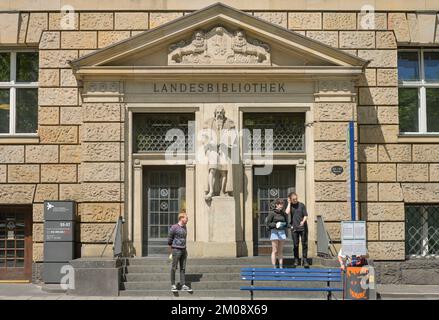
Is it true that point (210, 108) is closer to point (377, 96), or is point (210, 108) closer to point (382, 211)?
point (377, 96)

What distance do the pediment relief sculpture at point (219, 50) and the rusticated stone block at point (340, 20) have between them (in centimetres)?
192

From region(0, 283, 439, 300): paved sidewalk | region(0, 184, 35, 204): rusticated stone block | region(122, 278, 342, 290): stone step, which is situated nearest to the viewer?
region(0, 283, 439, 300): paved sidewalk

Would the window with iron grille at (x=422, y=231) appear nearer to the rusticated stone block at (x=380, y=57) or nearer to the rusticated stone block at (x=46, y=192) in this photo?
the rusticated stone block at (x=380, y=57)

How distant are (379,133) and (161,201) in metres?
6.07

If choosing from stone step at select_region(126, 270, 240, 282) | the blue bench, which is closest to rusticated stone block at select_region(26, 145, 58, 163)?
stone step at select_region(126, 270, 240, 282)

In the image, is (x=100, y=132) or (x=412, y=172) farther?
(x=412, y=172)

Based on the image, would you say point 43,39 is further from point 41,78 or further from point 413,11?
point 413,11

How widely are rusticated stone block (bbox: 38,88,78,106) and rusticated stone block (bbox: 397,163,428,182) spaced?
8789mm

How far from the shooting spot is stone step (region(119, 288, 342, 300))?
1664cm

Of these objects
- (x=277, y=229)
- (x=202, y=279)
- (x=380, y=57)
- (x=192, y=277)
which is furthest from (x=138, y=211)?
(x=380, y=57)

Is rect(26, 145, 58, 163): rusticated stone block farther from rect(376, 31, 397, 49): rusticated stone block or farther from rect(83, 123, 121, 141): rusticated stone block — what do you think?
rect(376, 31, 397, 49): rusticated stone block

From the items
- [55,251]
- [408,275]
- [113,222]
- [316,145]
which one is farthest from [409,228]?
[55,251]

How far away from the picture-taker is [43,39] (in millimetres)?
20094

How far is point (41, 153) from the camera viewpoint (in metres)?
20.0
